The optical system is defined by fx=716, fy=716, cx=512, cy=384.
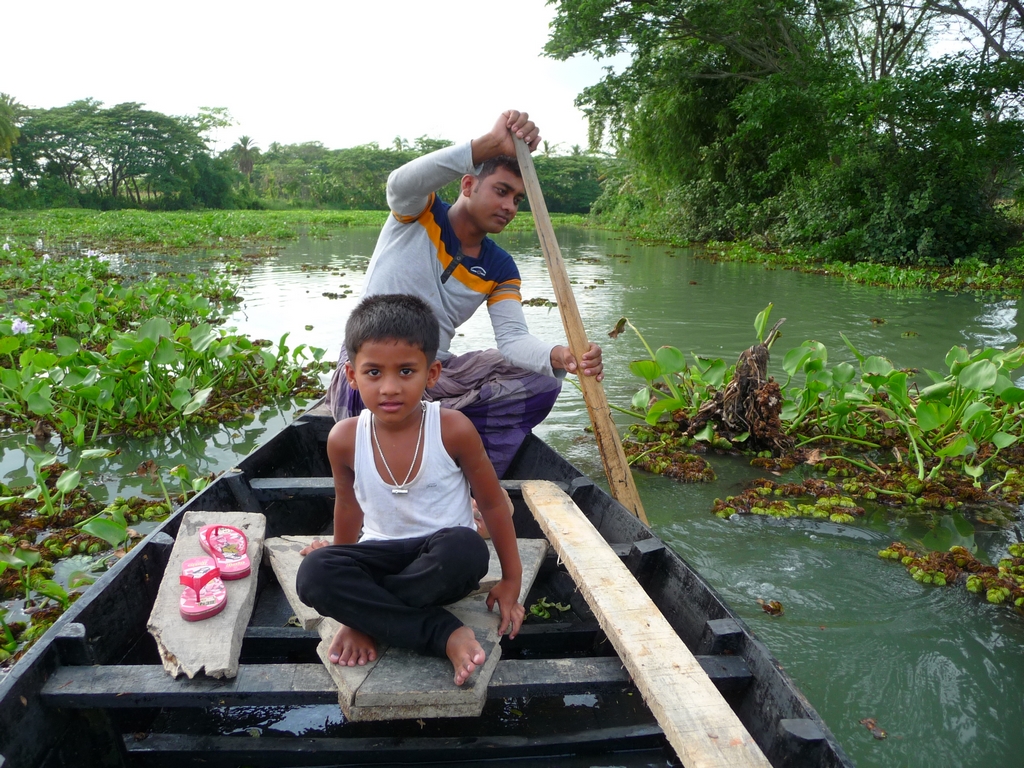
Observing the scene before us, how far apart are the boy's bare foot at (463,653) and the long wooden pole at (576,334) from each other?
3.35ft

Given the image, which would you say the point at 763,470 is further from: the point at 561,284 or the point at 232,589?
the point at 232,589

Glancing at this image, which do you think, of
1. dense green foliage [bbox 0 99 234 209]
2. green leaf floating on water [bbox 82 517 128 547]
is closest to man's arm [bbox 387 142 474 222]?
green leaf floating on water [bbox 82 517 128 547]

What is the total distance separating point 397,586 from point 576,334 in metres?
1.09

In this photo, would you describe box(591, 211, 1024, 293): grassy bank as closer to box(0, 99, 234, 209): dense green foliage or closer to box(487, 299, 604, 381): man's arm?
box(487, 299, 604, 381): man's arm

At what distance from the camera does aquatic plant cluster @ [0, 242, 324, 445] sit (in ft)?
11.6

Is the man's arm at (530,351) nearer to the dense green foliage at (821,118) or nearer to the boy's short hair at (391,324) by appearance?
the boy's short hair at (391,324)

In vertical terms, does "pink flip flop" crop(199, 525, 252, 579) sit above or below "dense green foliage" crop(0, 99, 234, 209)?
below

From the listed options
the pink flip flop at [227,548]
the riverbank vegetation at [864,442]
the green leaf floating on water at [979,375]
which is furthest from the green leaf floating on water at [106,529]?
the green leaf floating on water at [979,375]

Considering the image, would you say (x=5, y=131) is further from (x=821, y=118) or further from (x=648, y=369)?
(x=648, y=369)

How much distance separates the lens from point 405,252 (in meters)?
2.35

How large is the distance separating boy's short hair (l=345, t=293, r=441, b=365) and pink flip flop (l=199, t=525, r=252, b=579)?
2.16ft

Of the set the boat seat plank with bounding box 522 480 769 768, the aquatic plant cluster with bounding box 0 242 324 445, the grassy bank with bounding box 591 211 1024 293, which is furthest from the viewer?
the grassy bank with bounding box 591 211 1024 293

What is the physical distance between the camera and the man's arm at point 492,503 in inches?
60.5

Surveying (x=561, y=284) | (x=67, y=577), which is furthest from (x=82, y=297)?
(x=561, y=284)
